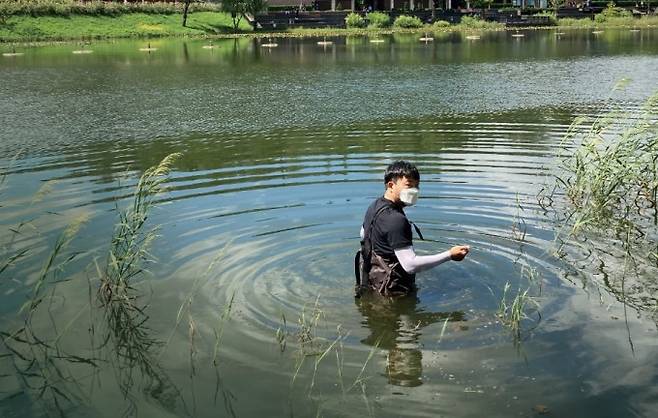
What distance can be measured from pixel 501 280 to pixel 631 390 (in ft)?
9.25

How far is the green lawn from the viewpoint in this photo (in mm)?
71125

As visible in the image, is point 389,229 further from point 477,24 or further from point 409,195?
point 477,24

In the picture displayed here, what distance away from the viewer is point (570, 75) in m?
34.2

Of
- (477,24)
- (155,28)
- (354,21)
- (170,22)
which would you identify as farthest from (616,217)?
(477,24)

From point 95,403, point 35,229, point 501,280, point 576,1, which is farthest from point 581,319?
point 576,1

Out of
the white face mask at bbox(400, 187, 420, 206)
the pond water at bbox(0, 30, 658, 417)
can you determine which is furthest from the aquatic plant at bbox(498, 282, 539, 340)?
the white face mask at bbox(400, 187, 420, 206)

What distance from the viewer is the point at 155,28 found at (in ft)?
266

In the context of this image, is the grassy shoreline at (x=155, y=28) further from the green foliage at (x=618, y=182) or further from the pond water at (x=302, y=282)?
the green foliage at (x=618, y=182)

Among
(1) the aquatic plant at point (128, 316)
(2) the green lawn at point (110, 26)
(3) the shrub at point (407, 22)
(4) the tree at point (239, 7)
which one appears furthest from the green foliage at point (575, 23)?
(1) the aquatic plant at point (128, 316)

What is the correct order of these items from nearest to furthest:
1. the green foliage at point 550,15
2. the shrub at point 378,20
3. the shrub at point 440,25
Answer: the shrub at point 440,25, the shrub at point 378,20, the green foliage at point 550,15

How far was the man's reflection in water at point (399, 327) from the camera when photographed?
668 cm

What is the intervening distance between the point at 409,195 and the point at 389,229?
0.45 meters

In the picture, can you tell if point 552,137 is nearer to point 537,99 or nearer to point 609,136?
point 609,136

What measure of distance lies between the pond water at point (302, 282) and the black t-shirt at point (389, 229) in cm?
74
